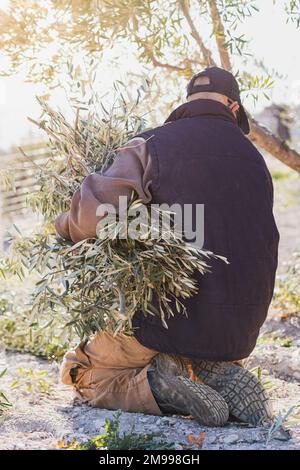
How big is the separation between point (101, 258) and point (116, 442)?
2.77 ft

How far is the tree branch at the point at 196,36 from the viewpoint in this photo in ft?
16.3

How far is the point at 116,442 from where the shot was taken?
127 inches

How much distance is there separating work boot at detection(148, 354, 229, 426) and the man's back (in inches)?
4.8

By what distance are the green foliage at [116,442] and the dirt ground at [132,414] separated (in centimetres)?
9

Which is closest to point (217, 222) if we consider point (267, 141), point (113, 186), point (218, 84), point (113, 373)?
point (113, 186)

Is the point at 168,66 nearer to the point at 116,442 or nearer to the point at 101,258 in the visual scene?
the point at 101,258

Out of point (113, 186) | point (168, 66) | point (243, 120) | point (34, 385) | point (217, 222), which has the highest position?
point (168, 66)

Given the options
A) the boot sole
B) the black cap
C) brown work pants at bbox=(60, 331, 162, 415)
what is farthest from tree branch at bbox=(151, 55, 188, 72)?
the boot sole

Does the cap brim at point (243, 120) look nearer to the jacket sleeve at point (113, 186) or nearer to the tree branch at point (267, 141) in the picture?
the jacket sleeve at point (113, 186)

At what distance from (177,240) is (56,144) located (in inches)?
38.2

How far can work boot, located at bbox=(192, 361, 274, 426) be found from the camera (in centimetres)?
396

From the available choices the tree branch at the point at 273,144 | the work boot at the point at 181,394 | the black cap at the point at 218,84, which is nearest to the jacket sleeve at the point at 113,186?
the black cap at the point at 218,84

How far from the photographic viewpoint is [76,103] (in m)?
4.09
